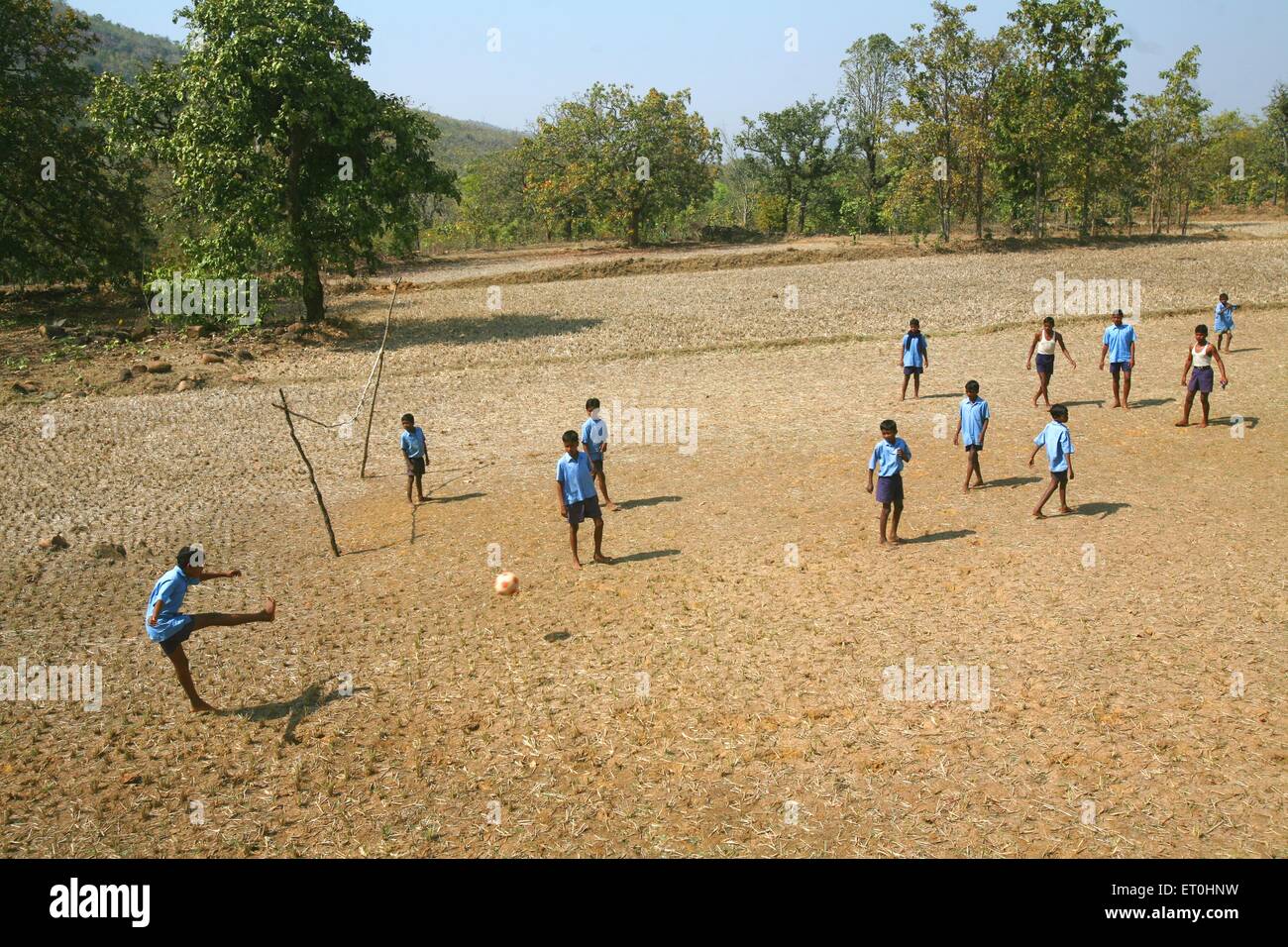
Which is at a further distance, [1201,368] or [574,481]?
[1201,368]

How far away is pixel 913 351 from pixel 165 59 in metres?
114

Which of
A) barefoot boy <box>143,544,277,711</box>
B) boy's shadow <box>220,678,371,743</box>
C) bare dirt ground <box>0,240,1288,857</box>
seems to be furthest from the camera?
boy's shadow <box>220,678,371,743</box>

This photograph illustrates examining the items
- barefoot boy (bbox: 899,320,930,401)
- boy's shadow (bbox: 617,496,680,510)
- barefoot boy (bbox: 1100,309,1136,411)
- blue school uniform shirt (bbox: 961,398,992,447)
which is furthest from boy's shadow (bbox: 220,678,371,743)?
barefoot boy (bbox: 1100,309,1136,411)

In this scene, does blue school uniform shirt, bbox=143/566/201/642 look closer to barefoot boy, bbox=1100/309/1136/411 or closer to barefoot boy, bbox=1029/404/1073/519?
barefoot boy, bbox=1029/404/1073/519

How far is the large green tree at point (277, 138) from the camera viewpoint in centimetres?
2741

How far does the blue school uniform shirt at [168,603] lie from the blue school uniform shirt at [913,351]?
14.9 meters

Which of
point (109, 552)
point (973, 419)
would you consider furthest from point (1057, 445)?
point (109, 552)

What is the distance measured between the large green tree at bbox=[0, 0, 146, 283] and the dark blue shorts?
2664 cm

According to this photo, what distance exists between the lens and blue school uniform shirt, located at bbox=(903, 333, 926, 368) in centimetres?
1970

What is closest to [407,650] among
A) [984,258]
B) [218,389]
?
[218,389]

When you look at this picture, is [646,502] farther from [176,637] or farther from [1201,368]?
[1201,368]

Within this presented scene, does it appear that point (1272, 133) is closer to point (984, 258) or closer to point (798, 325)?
point (984, 258)

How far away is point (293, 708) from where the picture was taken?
370 inches

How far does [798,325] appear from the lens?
1158 inches
